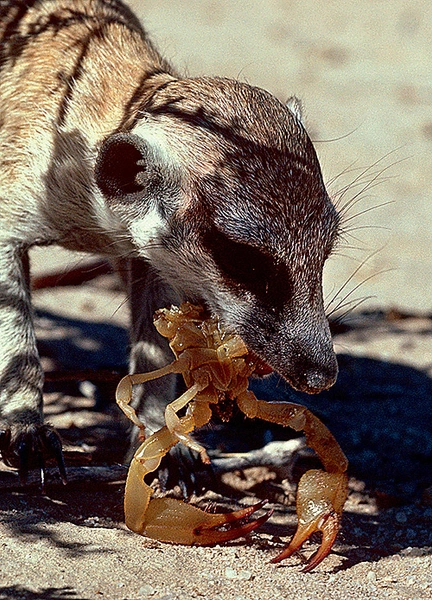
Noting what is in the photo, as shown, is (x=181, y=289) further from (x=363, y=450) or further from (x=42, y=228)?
(x=363, y=450)

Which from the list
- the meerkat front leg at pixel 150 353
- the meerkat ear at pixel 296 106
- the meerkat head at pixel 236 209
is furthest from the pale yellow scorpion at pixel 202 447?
the meerkat ear at pixel 296 106

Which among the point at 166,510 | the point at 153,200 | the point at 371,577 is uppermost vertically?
the point at 153,200

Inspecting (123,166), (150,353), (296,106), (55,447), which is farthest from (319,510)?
(296,106)

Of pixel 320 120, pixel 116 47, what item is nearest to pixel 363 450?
pixel 116 47

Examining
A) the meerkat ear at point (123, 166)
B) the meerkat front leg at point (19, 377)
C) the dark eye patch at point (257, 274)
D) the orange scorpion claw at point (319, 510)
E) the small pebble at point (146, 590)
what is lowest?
the orange scorpion claw at point (319, 510)

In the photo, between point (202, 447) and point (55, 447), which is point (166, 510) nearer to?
point (202, 447)

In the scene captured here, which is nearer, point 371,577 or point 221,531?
point 371,577

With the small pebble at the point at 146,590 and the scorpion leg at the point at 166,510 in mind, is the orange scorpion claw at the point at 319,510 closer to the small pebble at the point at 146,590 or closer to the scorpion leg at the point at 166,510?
the scorpion leg at the point at 166,510
